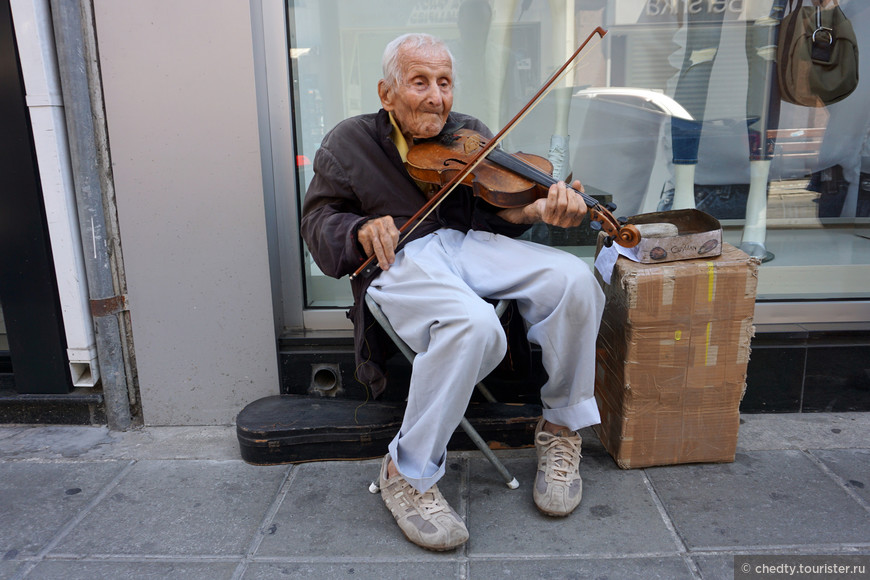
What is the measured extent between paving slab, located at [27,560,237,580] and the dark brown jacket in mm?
684

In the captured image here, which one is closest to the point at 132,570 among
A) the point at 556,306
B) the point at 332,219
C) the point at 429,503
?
the point at 429,503

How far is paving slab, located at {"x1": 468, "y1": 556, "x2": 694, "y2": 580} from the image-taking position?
1.75 metres

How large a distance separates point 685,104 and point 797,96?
1.45ft

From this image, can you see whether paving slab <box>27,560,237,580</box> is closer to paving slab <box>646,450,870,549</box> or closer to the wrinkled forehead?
paving slab <box>646,450,870,549</box>

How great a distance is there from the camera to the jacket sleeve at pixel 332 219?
2010 millimetres

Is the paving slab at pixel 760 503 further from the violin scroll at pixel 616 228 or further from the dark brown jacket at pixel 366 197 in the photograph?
the dark brown jacket at pixel 366 197

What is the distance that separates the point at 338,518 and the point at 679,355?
1.16 m

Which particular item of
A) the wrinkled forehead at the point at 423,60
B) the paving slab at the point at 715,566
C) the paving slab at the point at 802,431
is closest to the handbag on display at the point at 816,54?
the paving slab at the point at 802,431

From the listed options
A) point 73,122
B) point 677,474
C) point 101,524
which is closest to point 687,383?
point 677,474

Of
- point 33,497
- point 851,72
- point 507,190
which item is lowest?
point 33,497

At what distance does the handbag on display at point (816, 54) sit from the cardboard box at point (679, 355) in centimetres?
103

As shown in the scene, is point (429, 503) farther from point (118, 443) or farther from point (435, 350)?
point (118, 443)

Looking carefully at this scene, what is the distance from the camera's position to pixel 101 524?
2045 mm

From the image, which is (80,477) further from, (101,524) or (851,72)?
(851,72)
